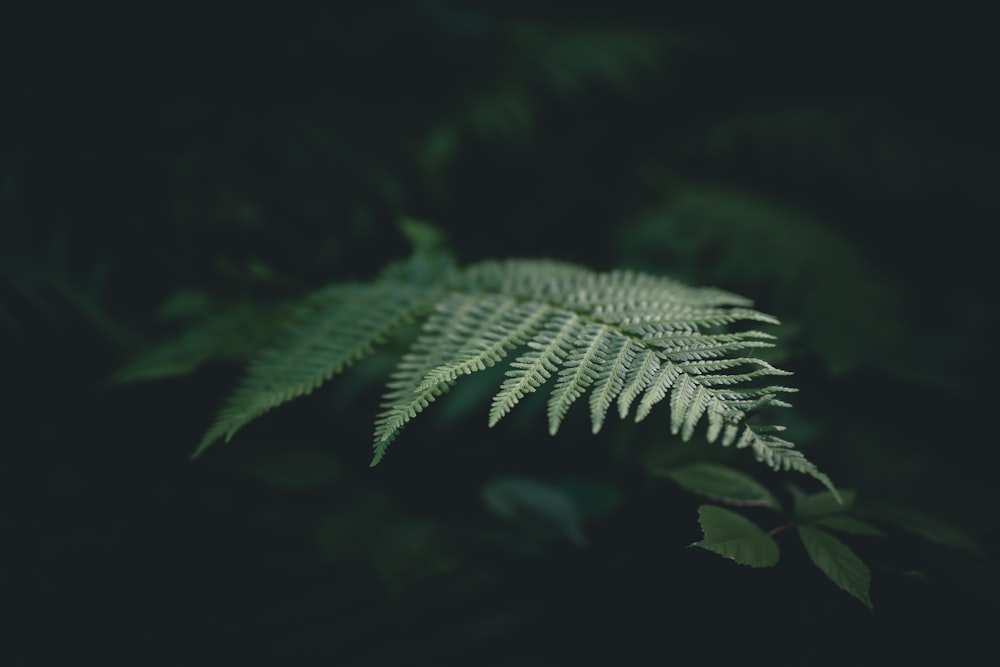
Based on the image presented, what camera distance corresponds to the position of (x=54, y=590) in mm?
1173

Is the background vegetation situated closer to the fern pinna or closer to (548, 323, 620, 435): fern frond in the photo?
the fern pinna

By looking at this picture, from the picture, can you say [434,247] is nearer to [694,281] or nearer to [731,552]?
[694,281]

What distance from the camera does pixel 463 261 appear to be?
81.2 inches

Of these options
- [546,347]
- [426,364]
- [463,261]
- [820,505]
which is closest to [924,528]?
[820,505]

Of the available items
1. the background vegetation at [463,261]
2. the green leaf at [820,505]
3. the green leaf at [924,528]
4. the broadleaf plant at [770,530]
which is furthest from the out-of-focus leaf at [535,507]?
the green leaf at [924,528]

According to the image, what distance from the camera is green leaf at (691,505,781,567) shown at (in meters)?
0.81

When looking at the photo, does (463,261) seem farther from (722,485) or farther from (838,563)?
(838,563)

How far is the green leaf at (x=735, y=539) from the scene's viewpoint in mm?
808

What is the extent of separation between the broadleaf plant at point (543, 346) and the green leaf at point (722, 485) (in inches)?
4.3

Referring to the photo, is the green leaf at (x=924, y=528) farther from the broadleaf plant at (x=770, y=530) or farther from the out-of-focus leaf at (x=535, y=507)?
the out-of-focus leaf at (x=535, y=507)

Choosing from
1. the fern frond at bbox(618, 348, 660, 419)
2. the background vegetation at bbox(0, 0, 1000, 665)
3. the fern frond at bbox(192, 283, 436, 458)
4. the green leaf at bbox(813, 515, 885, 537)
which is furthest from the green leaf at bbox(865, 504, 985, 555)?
the fern frond at bbox(192, 283, 436, 458)

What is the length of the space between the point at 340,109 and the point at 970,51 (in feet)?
10.6

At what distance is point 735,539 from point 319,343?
0.81 m

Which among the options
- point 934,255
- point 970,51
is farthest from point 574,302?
point 970,51
